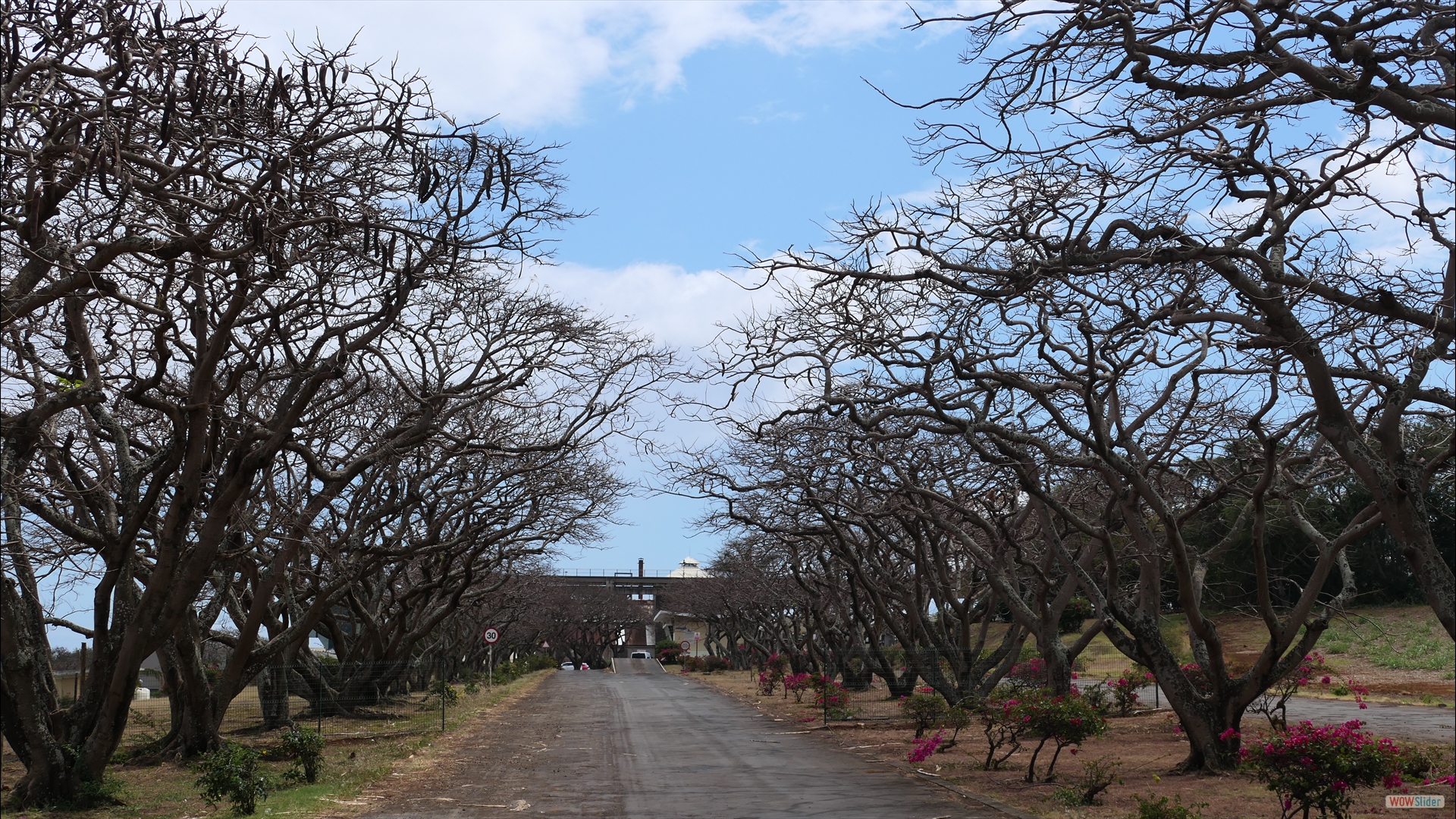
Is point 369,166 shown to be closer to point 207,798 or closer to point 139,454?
point 207,798

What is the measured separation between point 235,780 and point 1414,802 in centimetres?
1115

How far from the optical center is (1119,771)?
1484 cm

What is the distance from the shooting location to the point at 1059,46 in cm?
804

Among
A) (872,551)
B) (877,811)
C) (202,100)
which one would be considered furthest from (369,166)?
(872,551)

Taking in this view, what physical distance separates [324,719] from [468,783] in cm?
1422

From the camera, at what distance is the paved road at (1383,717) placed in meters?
17.1

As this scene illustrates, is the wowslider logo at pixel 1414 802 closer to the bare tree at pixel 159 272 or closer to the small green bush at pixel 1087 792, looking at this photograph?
the small green bush at pixel 1087 792

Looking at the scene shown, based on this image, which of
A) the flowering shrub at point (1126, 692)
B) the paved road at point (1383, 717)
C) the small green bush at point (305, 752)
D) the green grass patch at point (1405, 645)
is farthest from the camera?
the green grass patch at point (1405, 645)

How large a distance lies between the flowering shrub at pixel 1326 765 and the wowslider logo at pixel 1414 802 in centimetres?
115

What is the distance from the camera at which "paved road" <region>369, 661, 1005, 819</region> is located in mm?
12367

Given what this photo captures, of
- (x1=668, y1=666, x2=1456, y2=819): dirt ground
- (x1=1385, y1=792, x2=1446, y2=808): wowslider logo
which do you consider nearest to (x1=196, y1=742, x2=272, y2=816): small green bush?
(x1=668, y1=666, x2=1456, y2=819): dirt ground

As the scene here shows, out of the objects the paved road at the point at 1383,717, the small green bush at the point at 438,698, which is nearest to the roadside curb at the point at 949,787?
the paved road at the point at 1383,717

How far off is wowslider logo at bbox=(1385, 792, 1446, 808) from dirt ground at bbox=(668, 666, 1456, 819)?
18cm

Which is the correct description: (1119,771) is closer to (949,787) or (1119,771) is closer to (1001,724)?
(1001,724)
